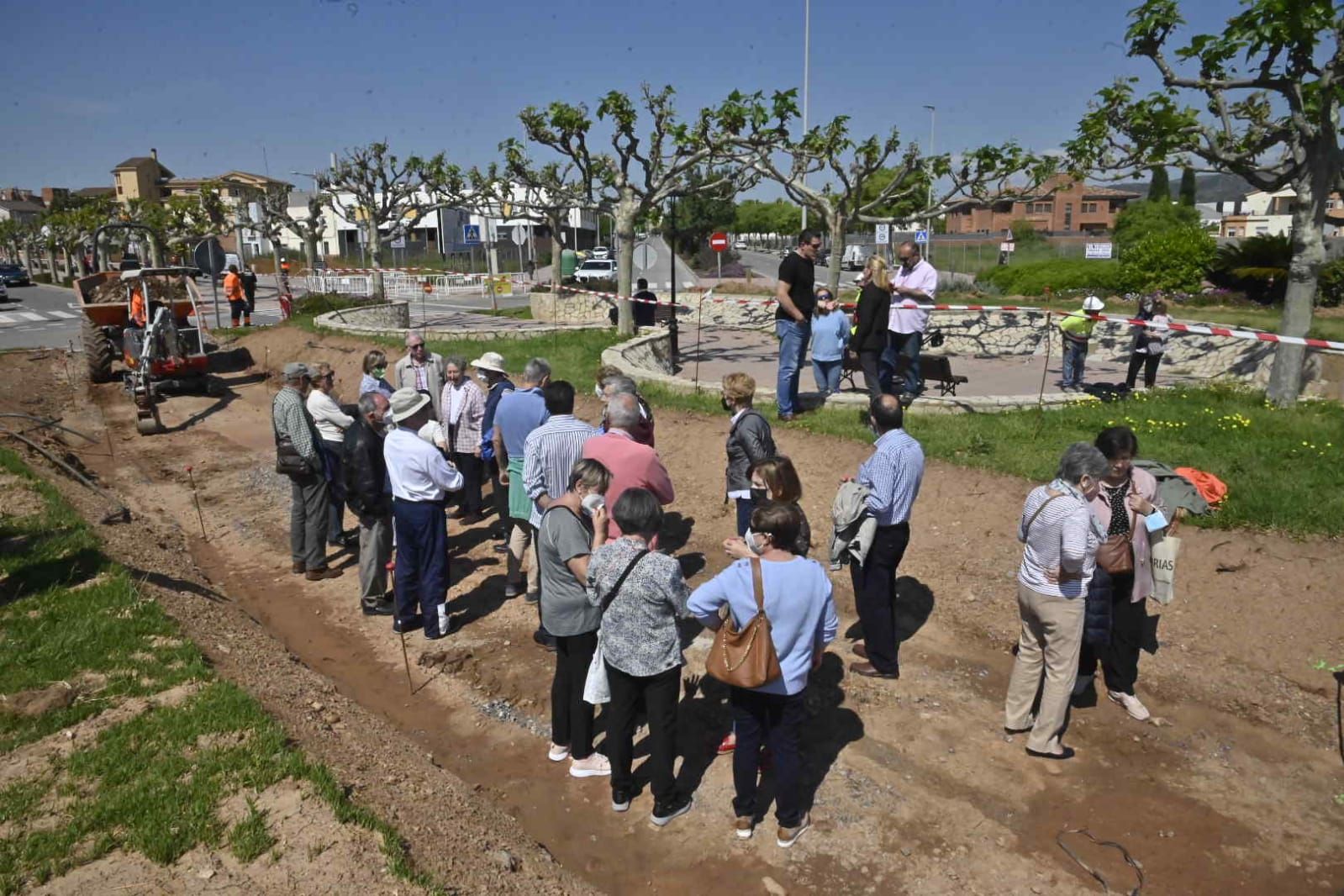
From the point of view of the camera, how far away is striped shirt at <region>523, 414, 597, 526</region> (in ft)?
18.5

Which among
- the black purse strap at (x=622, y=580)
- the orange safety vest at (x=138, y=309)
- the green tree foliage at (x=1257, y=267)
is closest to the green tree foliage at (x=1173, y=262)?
the green tree foliage at (x=1257, y=267)

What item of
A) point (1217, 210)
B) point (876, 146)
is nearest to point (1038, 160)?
point (876, 146)

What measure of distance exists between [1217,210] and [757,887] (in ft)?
324

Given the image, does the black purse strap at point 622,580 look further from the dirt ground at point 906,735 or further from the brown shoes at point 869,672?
the brown shoes at point 869,672

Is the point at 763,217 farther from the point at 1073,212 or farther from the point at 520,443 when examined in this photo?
the point at 520,443

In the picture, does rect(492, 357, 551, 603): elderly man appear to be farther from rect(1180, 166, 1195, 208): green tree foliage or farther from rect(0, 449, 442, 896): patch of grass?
rect(1180, 166, 1195, 208): green tree foliage

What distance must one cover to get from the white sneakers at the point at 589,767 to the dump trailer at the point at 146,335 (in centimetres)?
1161

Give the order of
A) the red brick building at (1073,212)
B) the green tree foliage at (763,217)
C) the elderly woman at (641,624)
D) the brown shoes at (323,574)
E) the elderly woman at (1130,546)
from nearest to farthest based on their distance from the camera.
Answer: the elderly woman at (641,624)
the elderly woman at (1130,546)
the brown shoes at (323,574)
the red brick building at (1073,212)
the green tree foliage at (763,217)

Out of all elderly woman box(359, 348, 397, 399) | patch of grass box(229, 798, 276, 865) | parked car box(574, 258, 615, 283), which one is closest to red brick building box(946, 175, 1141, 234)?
parked car box(574, 258, 615, 283)

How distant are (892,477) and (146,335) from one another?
45.0 feet

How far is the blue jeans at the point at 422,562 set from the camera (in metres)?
6.20

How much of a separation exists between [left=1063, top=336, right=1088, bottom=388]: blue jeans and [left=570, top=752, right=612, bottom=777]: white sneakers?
10.3 meters

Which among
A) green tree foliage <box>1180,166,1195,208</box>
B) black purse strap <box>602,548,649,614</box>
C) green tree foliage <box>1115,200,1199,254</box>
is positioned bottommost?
black purse strap <box>602,548,649,614</box>

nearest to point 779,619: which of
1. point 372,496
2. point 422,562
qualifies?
point 422,562
